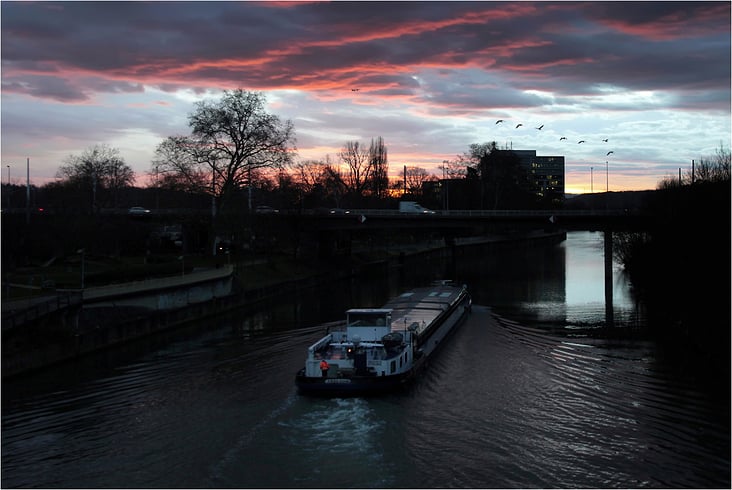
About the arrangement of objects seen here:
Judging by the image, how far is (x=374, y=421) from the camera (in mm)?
29453

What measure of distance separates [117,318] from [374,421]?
26108 millimetres

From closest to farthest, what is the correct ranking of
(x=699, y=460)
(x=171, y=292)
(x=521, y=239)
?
(x=699, y=460) → (x=171, y=292) → (x=521, y=239)

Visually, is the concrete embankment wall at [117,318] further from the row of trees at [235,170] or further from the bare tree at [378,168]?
the bare tree at [378,168]

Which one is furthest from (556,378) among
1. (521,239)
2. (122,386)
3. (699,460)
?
(521,239)

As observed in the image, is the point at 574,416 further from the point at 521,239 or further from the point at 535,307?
the point at 521,239

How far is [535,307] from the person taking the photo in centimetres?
6322

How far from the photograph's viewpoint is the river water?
24.1m

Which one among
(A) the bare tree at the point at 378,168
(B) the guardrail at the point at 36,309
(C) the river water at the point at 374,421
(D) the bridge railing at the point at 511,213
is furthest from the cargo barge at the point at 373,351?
(A) the bare tree at the point at 378,168

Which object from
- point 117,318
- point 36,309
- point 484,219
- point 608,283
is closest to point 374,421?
point 36,309

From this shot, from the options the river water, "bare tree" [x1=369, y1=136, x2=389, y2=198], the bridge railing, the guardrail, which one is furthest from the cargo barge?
"bare tree" [x1=369, y1=136, x2=389, y2=198]

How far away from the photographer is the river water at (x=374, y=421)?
79.2 feet

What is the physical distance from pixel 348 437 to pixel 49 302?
22.5 metres

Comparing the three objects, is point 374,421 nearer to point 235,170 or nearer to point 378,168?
point 235,170

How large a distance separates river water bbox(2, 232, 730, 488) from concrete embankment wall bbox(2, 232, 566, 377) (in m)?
1.18
